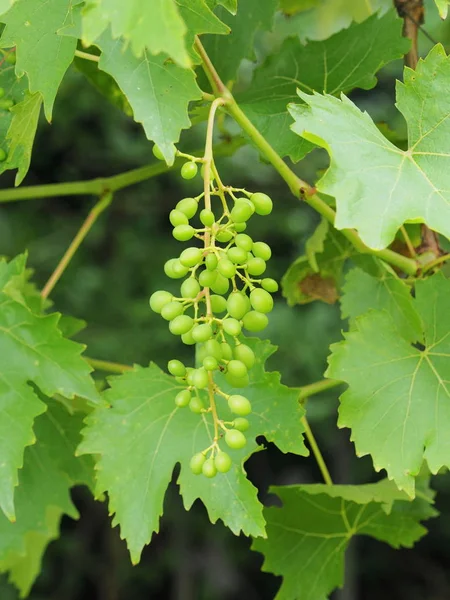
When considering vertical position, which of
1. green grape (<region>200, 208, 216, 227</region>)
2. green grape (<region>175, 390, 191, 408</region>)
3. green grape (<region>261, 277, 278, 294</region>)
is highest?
green grape (<region>200, 208, 216, 227</region>)

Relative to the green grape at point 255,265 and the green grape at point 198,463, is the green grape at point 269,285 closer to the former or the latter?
the green grape at point 255,265

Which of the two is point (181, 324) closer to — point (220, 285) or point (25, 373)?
point (220, 285)

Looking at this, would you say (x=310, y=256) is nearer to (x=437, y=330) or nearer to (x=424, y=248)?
(x=424, y=248)

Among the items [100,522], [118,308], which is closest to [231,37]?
[118,308]

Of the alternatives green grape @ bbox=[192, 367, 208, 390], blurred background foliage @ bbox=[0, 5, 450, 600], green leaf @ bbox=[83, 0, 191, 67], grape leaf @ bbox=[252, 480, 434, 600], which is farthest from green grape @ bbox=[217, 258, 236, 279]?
blurred background foliage @ bbox=[0, 5, 450, 600]

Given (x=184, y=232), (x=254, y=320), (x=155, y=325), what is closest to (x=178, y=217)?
(x=184, y=232)

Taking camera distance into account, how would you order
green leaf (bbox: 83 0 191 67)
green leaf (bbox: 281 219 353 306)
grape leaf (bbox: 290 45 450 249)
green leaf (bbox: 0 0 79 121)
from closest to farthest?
green leaf (bbox: 83 0 191 67)
grape leaf (bbox: 290 45 450 249)
green leaf (bbox: 0 0 79 121)
green leaf (bbox: 281 219 353 306)

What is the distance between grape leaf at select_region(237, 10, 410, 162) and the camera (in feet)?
3.51

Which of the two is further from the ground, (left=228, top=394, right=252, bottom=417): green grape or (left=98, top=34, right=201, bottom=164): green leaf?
(left=98, top=34, right=201, bottom=164): green leaf

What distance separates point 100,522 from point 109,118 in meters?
1.46

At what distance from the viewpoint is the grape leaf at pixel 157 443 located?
954 mm

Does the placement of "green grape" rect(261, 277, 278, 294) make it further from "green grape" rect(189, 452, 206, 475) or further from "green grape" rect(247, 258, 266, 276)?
"green grape" rect(189, 452, 206, 475)

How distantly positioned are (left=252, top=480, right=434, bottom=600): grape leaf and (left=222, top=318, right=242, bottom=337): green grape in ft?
1.36

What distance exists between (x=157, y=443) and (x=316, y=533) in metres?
0.32
